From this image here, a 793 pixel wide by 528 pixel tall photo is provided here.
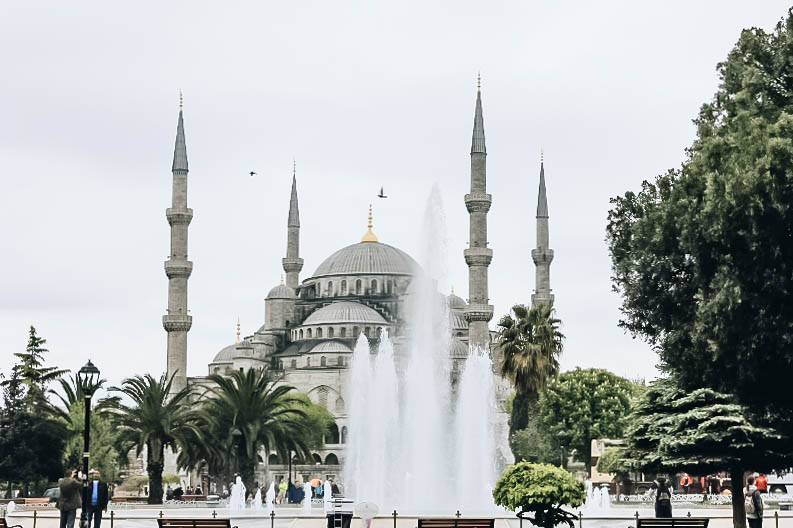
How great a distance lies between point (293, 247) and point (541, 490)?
91.0 meters

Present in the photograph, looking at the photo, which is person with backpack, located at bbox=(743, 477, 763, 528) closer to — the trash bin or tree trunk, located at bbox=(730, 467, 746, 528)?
tree trunk, located at bbox=(730, 467, 746, 528)

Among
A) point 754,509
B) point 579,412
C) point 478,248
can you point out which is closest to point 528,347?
point 579,412

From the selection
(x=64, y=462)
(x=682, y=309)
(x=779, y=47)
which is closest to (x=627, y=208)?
(x=682, y=309)

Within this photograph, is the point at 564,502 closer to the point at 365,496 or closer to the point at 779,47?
the point at 779,47

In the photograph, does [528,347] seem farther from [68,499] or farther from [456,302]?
[456,302]

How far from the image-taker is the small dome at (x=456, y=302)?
112812 mm

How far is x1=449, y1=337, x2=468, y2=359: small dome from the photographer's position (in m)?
94.6

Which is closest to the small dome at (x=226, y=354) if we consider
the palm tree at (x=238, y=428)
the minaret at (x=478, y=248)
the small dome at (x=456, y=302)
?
the small dome at (x=456, y=302)

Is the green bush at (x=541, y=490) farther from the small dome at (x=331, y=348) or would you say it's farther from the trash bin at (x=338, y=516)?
the small dome at (x=331, y=348)

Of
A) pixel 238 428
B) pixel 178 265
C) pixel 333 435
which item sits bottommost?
pixel 238 428

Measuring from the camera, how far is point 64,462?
53.7 m

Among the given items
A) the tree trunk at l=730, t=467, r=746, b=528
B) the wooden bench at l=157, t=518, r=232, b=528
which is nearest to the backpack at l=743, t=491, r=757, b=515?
the tree trunk at l=730, t=467, r=746, b=528

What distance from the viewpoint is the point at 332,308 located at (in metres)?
107

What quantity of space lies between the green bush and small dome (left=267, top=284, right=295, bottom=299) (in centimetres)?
9170
